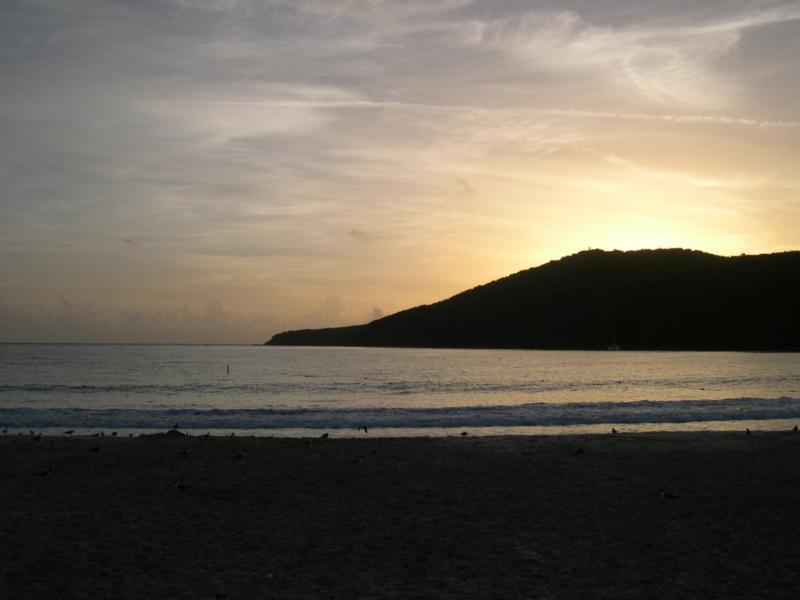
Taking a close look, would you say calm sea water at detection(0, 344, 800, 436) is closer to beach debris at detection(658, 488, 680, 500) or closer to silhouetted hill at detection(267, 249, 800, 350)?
beach debris at detection(658, 488, 680, 500)

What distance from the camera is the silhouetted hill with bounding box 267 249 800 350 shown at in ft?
464

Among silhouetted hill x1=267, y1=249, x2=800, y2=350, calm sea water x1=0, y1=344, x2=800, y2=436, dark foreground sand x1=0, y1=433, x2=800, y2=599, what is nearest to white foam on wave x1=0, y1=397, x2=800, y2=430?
calm sea water x1=0, y1=344, x2=800, y2=436

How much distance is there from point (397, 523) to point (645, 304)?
156 m

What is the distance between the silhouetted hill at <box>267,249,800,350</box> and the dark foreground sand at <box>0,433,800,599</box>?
138 meters

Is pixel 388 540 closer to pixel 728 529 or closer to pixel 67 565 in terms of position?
pixel 67 565

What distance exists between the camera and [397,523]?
33.1ft

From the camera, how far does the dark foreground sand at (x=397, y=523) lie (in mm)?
7535

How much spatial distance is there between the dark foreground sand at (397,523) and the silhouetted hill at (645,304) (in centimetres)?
13778

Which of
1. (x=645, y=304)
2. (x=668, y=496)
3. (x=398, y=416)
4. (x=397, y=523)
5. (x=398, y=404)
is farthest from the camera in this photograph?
(x=645, y=304)

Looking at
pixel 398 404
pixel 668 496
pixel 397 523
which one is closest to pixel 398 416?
pixel 398 404

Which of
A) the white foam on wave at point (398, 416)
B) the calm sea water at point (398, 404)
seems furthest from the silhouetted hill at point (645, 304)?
the white foam on wave at point (398, 416)

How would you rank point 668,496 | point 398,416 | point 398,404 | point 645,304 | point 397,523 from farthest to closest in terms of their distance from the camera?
point 645,304 < point 398,404 < point 398,416 < point 668,496 < point 397,523

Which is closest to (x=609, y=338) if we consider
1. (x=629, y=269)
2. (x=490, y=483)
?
(x=629, y=269)

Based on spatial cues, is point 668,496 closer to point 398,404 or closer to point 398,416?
point 398,416
